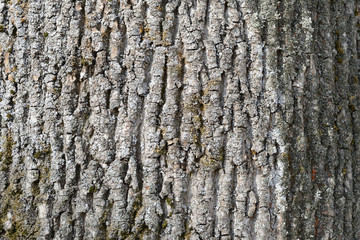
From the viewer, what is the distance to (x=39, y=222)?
1.56 meters

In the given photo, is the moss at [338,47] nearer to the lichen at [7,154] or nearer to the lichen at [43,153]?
the lichen at [43,153]

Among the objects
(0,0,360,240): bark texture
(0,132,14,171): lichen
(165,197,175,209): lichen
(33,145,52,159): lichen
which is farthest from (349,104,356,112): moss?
(0,132,14,171): lichen

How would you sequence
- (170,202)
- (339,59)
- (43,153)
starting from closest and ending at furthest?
1. (170,202)
2. (43,153)
3. (339,59)

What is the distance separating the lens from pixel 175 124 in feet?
4.89

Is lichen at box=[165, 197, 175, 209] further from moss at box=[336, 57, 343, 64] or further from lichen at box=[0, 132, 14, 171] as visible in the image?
moss at box=[336, 57, 343, 64]

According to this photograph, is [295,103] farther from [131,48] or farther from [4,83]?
[4,83]

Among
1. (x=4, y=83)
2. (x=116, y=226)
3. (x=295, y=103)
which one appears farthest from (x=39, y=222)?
(x=295, y=103)

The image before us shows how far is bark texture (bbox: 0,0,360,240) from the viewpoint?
4.84ft

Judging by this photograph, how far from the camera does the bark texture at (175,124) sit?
1.47 m

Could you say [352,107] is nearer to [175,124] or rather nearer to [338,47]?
[338,47]

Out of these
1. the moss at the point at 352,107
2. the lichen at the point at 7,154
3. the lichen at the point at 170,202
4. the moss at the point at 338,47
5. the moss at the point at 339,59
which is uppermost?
the moss at the point at 338,47

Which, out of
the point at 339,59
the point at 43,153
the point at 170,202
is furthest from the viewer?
the point at 339,59

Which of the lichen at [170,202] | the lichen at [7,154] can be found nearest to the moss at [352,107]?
the lichen at [170,202]

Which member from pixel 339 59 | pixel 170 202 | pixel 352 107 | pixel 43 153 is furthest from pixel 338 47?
pixel 43 153
